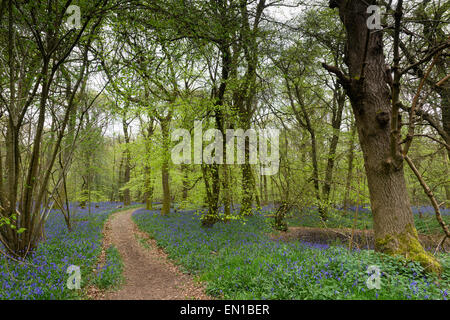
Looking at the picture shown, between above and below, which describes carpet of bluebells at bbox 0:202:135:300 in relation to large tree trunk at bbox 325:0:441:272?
below

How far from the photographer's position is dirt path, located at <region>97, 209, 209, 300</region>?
211 inches

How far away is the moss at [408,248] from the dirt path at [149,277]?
395 cm

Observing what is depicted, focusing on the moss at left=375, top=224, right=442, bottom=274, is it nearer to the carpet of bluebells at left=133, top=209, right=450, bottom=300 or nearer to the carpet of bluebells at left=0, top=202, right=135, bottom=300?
the carpet of bluebells at left=133, top=209, right=450, bottom=300

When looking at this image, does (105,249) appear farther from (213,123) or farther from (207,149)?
(213,123)

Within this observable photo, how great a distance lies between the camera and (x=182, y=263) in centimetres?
731

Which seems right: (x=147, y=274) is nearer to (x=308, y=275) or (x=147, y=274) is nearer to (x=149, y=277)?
(x=149, y=277)

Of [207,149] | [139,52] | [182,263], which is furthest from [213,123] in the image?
[182,263]

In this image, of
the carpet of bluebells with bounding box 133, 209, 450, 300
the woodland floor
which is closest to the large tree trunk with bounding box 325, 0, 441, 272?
the carpet of bluebells with bounding box 133, 209, 450, 300

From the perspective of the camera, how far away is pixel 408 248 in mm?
4215

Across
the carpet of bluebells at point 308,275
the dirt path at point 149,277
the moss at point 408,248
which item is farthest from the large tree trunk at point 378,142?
the dirt path at point 149,277

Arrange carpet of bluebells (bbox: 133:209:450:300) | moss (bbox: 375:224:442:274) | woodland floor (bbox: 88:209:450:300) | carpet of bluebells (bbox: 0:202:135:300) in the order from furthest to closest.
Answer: woodland floor (bbox: 88:209:450:300), carpet of bluebells (bbox: 0:202:135:300), moss (bbox: 375:224:442:274), carpet of bluebells (bbox: 133:209:450:300)

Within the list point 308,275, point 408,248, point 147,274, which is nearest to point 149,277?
point 147,274
